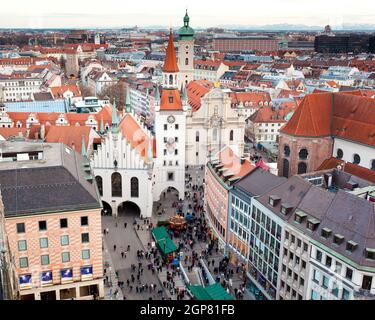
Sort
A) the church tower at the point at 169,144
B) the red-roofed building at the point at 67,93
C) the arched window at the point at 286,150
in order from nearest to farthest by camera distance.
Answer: the arched window at the point at 286,150 → the church tower at the point at 169,144 → the red-roofed building at the point at 67,93

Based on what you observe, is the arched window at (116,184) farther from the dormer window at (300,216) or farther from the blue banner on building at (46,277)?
the dormer window at (300,216)

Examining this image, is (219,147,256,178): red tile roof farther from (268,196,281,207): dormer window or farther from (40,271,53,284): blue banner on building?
(40,271,53,284): blue banner on building

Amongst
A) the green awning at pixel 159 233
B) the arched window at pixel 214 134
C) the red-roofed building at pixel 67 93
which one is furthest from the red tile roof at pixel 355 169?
the red-roofed building at pixel 67 93

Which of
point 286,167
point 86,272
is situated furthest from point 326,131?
point 86,272

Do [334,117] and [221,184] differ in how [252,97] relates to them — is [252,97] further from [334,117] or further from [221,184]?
[221,184]
